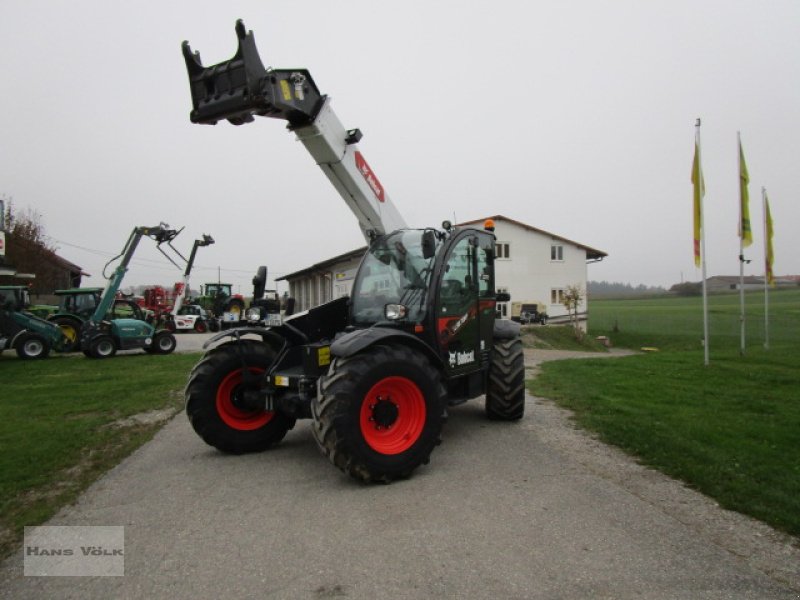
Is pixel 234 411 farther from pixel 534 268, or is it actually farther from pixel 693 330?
pixel 693 330

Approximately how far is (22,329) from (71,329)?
7.07 feet

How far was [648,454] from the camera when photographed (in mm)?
5289

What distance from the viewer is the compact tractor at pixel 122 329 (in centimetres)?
1628

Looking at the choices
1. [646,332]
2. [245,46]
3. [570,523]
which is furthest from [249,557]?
[646,332]

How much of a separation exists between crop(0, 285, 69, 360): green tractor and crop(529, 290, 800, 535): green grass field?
49.2 feet

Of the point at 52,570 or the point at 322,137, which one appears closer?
the point at 52,570

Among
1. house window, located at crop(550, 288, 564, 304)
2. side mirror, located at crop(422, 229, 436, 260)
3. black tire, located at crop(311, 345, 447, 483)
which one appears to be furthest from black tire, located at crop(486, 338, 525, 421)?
house window, located at crop(550, 288, 564, 304)

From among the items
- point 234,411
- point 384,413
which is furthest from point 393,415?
point 234,411

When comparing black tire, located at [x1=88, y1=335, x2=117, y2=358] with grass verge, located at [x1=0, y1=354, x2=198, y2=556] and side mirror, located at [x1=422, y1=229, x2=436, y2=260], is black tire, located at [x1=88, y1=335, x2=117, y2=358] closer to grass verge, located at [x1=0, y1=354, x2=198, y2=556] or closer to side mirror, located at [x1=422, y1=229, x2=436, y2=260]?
grass verge, located at [x1=0, y1=354, x2=198, y2=556]

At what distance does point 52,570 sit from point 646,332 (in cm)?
3635

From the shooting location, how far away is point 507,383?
22.3 feet

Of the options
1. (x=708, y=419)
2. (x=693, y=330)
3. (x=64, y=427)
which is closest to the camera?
(x=708, y=419)

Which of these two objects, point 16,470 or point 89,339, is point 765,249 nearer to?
point 16,470

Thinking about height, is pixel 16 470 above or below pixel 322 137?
below
